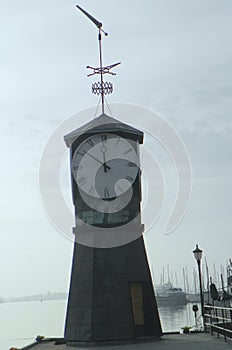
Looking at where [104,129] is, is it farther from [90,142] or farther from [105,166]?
[105,166]

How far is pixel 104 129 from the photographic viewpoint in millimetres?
21562

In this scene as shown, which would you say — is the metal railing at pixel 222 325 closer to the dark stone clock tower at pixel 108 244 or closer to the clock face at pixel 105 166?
the dark stone clock tower at pixel 108 244

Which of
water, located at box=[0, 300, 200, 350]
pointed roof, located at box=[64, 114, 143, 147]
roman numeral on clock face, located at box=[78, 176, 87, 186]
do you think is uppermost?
pointed roof, located at box=[64, 114, 143, 147]

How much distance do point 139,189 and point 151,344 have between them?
232 inches

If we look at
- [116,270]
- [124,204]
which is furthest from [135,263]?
[124,204]

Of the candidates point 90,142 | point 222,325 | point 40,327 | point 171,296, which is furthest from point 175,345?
point 171,296

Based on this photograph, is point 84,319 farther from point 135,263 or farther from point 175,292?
point 175,292

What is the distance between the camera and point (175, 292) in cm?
12162

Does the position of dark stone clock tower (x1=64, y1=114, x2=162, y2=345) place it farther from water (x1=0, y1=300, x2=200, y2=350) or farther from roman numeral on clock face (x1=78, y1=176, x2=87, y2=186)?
water (x1=0, y1=300, x2=200, y2=350)

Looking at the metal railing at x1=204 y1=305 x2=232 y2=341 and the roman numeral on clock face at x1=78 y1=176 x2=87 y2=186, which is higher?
the roman numeral on clock face at x1=78 y1=176 x2=87 y2=186

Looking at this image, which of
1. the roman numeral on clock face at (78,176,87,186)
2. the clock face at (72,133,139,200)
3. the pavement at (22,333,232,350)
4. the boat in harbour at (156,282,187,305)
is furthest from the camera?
the boat in harbour at (156,282,187,305)

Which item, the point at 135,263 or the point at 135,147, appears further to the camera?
the point at 135,147

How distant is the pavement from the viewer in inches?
680

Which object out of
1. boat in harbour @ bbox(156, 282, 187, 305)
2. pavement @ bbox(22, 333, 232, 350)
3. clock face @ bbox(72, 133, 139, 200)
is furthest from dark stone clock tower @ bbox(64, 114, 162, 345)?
boat in harbour @ bbox(156, 282, 187, 305)
